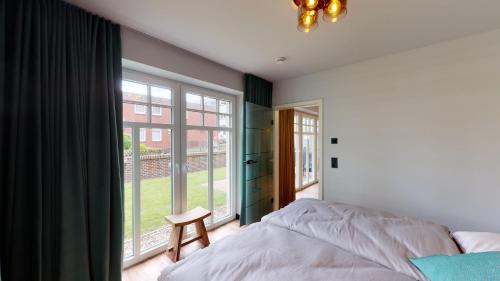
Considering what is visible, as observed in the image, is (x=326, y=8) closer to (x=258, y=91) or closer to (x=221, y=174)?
(x=258, y=91)

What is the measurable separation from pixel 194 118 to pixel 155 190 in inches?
41.7

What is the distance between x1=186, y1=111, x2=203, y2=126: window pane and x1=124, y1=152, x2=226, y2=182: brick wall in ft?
1.41

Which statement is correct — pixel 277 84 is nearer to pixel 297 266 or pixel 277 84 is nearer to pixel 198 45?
pixel 198 45

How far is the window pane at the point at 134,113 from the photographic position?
2145 millimetres

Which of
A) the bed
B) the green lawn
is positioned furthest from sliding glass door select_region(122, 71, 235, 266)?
the bed

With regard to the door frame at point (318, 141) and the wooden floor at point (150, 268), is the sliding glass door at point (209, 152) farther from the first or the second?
the door frame at point (318, 141)

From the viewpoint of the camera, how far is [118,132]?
1834mm

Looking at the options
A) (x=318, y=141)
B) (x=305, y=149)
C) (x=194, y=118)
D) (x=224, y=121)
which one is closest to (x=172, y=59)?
(x=194, y=118)

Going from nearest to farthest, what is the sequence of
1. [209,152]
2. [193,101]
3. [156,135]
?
[156,135]
[193,101]
[209,152]

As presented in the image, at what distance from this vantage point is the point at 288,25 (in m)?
1.84

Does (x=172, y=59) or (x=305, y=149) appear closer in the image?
(x=172, y=59)

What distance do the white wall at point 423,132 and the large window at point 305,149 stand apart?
221cm

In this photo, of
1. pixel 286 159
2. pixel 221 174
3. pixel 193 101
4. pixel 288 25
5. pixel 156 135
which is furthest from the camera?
pixel 286 159

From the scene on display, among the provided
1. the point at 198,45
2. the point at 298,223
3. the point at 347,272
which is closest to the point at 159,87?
the point at 198,45
